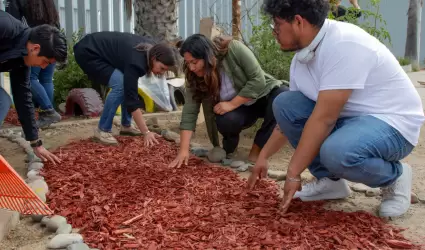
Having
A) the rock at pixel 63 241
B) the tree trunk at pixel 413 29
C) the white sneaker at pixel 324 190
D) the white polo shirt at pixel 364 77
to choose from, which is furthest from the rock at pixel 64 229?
the tree trunk at pixel 413 29

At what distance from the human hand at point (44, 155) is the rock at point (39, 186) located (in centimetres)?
47

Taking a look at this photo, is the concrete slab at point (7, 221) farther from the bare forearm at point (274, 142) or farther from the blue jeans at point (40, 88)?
the blue jeans at point (40, 88)

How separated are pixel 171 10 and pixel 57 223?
4478 millimetres

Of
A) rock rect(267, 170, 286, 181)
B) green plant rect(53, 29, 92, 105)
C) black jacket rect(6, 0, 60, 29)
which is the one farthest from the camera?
green plant rect(53, 29, 92, 105)

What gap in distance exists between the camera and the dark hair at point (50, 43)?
3.09m

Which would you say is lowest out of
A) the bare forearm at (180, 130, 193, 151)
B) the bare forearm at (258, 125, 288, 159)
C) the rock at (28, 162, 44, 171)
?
the rock at (28, 162, 44, 171)

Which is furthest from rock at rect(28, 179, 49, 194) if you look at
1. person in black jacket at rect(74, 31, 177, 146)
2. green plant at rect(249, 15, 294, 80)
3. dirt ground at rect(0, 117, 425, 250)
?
green plant at rect(249, 15, 294, 80)

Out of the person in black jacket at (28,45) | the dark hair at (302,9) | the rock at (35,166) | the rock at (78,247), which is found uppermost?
the dark hair at (302,9)

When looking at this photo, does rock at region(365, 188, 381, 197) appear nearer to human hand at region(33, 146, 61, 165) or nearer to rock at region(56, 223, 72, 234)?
rock at region(56, 223, 72, 234)

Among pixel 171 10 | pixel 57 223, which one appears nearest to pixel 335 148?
pixel 57 223

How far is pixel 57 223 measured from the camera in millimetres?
2572

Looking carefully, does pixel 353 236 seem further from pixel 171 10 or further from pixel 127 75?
pixel 171 10

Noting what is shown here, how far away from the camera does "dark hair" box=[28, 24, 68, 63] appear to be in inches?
122

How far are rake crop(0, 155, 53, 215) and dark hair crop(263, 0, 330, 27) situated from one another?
4.84 feet
